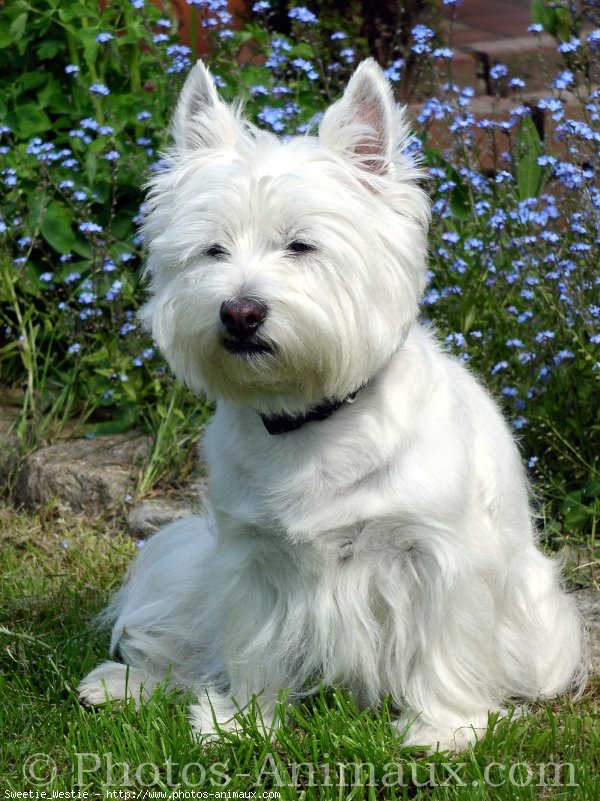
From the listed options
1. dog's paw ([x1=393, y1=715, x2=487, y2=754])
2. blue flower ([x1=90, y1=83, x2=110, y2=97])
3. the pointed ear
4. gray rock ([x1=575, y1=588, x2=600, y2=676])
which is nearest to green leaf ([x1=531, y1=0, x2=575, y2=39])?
blue flower ([x1=90, y1=83, x2=110, y2=97])

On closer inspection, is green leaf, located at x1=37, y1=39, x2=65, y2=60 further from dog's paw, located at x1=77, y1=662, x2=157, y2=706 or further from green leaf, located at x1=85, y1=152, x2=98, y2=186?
dog's paw, located at x1=77, y1=662, x2=157, y2=706

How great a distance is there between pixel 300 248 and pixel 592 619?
1491 millimetres

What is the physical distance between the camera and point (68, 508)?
14.0ft

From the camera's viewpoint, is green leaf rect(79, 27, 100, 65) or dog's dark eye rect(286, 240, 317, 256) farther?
green leaf rect(79, 27, 100, 65)

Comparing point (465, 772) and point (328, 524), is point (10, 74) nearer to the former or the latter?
point (328, 524)

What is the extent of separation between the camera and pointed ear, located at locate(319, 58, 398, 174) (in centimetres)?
261

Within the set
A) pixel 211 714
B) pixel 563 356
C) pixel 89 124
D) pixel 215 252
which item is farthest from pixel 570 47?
pixel 211 714

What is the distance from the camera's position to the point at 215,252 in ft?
8.41

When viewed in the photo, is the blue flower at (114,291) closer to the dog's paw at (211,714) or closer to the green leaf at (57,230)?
the green leaf at (57,230)

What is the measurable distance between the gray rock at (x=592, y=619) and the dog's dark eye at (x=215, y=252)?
150cm

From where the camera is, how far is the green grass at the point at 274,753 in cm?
257

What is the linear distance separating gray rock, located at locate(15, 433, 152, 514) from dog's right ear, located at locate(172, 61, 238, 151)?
1.75 m

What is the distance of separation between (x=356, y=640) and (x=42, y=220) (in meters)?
2.42

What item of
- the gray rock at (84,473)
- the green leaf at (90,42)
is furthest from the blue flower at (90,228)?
the gray rock at (84,473)
